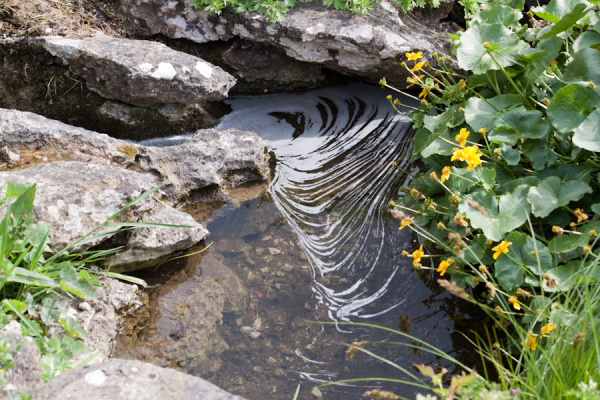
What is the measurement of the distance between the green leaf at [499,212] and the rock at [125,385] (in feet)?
4.73

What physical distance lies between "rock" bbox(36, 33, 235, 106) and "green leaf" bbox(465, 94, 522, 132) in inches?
81.5

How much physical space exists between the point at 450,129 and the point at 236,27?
2.27m

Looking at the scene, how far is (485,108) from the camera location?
9.12 ft

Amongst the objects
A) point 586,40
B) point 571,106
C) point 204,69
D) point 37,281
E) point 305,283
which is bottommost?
point 305,283

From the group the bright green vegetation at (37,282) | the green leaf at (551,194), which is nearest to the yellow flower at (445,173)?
the green leaf at (551,194)

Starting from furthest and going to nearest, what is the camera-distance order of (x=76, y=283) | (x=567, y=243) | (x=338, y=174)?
(x=338, y=174) < (x=76, y=283) < (x=567, y=243)

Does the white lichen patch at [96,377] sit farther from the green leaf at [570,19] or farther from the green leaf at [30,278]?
the green leaf at [570,19]

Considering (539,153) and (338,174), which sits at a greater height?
(539,153)

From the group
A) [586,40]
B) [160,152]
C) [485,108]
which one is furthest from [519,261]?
[160,152]

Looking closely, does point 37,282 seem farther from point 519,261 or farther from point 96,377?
point 519,261

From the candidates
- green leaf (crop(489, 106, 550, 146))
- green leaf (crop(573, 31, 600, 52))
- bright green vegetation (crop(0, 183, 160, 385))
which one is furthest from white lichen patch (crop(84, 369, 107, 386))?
green leaf (crop(573, 31, 600, 52))

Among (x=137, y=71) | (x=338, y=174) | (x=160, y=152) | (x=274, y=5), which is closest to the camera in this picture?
(x=160, y=152)

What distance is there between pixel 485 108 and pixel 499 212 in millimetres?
709

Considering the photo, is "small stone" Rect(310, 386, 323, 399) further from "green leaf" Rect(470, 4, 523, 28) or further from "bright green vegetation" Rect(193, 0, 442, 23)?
"bright green vegetation" Rect(193, 0, 442, 23)
